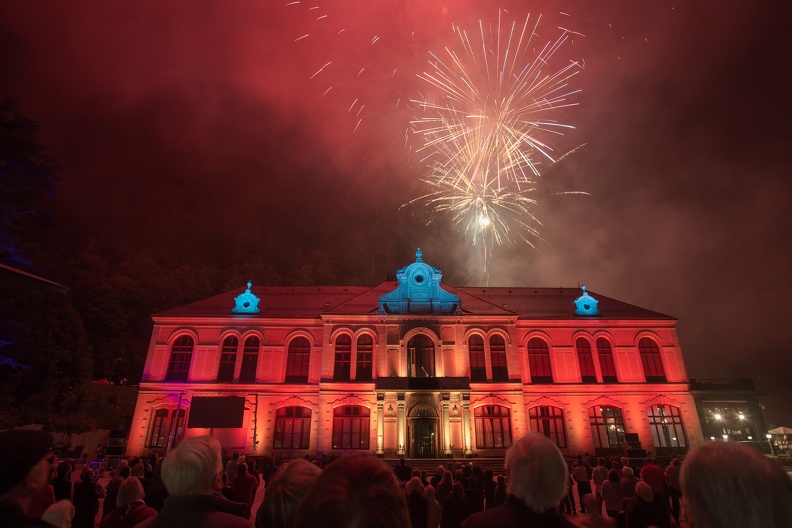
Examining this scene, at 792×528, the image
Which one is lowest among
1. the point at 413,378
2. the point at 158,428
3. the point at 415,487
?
the point at 415,487

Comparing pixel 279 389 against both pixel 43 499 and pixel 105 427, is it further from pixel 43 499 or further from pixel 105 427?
pixel 43 499

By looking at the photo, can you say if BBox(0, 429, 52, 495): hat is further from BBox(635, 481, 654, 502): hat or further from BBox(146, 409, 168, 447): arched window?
BBox(146, 409, 168, 447): arched window

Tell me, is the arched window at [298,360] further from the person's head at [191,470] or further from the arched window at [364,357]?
→ the person's head at [191,470]

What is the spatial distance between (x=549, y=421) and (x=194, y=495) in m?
28.4

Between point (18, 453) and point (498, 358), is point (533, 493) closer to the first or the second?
point (18, 453)

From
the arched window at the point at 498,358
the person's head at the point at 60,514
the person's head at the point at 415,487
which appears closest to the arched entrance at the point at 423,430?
the arched window at the point at 498,358

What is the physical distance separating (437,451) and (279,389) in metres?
10.6

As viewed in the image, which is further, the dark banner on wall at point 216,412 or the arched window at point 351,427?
the arched window at point 351,427

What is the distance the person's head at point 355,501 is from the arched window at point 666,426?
1248 inches

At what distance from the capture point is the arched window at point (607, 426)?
2689 centimetres

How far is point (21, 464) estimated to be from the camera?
6.61ft

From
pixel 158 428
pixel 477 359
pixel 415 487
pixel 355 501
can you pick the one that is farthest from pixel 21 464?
pixel 158 428

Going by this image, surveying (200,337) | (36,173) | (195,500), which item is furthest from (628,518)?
(200,337)

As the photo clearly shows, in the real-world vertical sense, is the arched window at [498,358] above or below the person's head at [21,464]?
above
